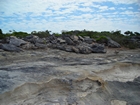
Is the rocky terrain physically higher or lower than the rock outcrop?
lower

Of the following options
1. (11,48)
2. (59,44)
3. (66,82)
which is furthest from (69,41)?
(66,82)

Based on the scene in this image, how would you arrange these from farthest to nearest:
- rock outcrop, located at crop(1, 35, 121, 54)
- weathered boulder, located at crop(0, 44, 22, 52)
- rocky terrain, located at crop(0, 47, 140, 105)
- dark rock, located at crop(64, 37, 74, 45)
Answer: dark rock, located at crop(64, 37, 74, 45) → rock outcrop, located at crop(1, 35, 121, 54) → weathered boulder, located at crop(0, 44, 22, 52) → rocky terrain, located at crop(0, 47, 140, 105)

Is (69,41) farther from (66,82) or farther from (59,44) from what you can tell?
(66,82)

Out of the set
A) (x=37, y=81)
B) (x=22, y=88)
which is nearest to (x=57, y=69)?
(x=37, y=81)

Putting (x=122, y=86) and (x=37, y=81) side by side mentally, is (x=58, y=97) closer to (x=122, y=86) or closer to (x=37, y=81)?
(x=37, y=81)

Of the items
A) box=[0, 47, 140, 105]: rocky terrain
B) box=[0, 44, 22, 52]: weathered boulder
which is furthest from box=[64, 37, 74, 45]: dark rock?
box=[0, 44, 22, 52]: weathered boulder

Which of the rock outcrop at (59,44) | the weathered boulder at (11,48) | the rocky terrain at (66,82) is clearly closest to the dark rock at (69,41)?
the rock outcrop at (59,44)

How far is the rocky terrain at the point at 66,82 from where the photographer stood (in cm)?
362

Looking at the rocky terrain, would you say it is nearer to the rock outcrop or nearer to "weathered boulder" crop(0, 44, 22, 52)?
"weathered boulder" crop(0, 44, 22, 52)

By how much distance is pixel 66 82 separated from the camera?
423 centimetres

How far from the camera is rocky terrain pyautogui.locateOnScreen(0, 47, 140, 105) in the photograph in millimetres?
3625

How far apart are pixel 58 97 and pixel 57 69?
1072mm

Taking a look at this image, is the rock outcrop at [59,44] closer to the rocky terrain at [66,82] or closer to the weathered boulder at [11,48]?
the weathered boulder at [11,48]

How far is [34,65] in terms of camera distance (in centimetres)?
471
